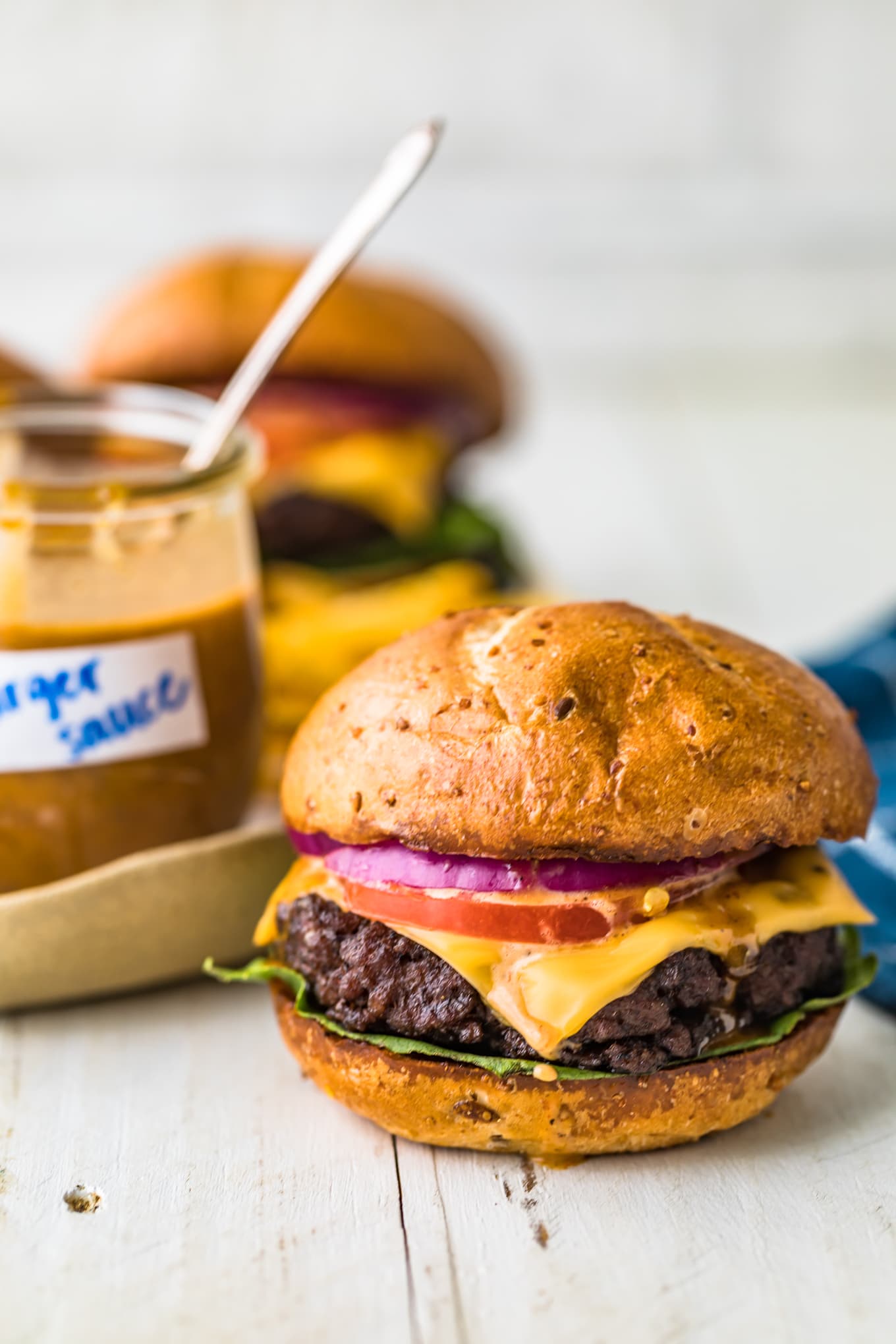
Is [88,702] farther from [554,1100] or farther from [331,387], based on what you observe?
[331,387]

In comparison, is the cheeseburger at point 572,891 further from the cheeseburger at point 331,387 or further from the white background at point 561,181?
the white background at point 561,181

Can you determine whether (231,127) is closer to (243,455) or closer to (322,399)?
(322,399)

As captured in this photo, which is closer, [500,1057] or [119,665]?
[500,1057]

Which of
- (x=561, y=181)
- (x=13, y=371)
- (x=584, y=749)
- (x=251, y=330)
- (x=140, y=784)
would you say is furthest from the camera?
(x=561, y=181)

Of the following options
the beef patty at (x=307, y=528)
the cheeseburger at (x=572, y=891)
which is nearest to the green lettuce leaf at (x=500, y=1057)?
the cheeseburger at (x=572, y=891)

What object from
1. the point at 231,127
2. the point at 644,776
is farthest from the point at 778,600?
the point at 231,127

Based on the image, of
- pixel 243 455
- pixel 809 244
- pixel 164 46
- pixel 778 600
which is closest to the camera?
pixel 243 455

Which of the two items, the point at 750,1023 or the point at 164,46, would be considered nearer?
the point at 750,1023

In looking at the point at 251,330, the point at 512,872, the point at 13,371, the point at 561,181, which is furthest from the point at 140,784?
the point at 561,181
